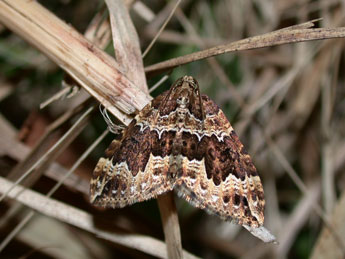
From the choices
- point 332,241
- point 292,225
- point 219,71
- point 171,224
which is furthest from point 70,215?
point 292,225

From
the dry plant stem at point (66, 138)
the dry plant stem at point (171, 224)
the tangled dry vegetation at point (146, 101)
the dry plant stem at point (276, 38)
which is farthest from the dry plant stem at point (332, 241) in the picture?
the dry plant stem at point (66, 138)

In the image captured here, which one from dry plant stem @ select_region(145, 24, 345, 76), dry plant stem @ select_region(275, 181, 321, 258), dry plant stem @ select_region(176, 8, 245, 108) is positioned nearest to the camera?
dry plant stem @ select_region(145, 24, 345, 76)

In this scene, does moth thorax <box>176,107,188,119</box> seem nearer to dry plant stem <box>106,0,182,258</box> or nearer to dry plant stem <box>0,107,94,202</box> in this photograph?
dry plant stem <box>106,0,182,258</box>

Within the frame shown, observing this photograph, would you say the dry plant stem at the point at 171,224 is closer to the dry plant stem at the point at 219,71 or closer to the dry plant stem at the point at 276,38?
the dry plant stem at the point at 276,38

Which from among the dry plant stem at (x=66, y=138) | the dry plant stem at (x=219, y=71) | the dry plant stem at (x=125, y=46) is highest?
the dry plant stem at (x=219, y=71)

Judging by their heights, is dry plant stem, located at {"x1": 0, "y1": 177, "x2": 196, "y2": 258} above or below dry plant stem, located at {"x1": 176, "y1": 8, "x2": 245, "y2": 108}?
→ below

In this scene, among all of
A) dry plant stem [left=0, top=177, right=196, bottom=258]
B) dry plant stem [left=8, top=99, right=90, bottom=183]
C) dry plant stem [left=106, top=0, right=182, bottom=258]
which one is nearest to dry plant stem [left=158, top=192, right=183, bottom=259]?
dry plant stem [left=106, top=0, right=182, bottom=258]

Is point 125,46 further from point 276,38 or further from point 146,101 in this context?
point 276,38

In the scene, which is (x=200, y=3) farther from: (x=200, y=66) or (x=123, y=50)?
(x=123, y=50)
